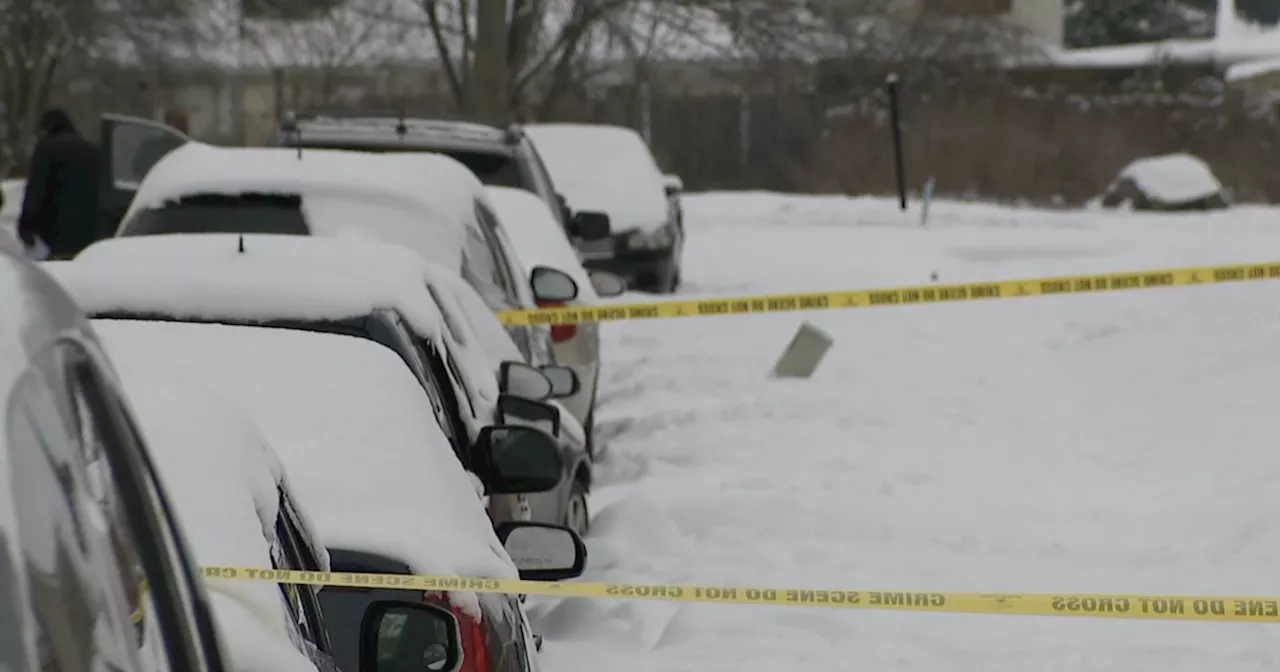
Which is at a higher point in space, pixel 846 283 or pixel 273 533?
pixel 273 533

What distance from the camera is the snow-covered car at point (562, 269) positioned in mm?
8734

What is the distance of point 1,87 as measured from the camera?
33.2 metres

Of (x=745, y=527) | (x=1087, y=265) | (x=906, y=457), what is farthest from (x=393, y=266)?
(x=1087, y=265)

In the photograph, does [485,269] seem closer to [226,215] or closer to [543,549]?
[226,215]

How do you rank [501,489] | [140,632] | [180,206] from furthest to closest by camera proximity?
[180,206] < [501,489] < [140,632]

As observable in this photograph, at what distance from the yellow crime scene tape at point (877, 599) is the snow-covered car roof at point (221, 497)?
593mm

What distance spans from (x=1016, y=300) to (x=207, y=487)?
13691 millimetres

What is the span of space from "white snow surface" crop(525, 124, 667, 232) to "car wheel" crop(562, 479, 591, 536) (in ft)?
27.7

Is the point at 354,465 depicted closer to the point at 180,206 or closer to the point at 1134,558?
the point at 180,206

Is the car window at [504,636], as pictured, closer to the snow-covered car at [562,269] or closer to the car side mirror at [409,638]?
the car side mirror at [409,638]

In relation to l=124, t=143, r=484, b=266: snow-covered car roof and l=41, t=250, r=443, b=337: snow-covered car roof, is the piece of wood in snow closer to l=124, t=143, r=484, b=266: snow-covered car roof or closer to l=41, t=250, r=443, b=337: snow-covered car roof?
l=124, t=143, r=484, b=266: snow-covered car roof

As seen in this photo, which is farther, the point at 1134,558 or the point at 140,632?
the point at 1134,558

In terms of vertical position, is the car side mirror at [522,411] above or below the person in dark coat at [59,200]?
above

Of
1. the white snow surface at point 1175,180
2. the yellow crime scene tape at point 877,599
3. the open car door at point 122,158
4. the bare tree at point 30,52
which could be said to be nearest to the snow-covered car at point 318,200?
the yellow crime scene tape at point 877,599
